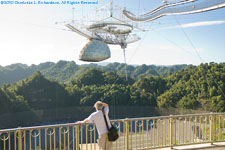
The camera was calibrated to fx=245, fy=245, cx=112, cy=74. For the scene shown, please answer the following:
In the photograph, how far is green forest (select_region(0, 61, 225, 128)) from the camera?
1110 inches

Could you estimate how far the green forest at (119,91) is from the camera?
2819cm

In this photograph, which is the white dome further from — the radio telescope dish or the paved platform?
the paved platform

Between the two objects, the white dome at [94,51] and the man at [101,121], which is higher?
the white dome at [94,51]

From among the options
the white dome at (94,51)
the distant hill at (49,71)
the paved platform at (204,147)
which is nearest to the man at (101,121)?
the paved platform at (204,147)

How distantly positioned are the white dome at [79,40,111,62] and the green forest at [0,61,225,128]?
1933 cm

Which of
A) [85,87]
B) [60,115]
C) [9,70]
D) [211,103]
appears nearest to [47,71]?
[9,70]

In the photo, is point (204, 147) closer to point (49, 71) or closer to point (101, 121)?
point (101, 121)

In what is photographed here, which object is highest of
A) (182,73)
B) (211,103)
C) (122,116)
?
(182,73)

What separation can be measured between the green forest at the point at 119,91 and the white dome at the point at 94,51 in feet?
63.4

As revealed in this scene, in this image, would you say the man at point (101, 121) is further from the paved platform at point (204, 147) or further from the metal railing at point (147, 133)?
the paved platform at point (204, 147)

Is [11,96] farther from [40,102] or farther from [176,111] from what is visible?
[176,111]

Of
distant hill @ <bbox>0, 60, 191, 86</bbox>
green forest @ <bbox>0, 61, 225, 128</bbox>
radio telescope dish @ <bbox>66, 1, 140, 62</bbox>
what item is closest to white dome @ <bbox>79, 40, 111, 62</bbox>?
radio telescope dish @ <bbox>66, 1, 140, 62</bbox>

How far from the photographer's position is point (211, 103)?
26516mm

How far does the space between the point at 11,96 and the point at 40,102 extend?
5.02 m
